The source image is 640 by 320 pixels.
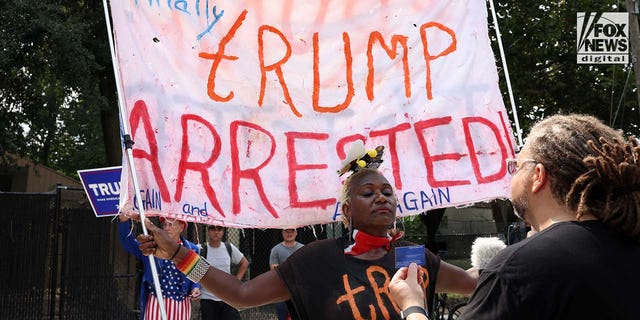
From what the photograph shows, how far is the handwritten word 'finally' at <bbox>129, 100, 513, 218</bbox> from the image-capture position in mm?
3844

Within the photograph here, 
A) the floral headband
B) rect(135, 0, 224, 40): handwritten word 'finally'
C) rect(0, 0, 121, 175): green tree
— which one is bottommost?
the floral headband

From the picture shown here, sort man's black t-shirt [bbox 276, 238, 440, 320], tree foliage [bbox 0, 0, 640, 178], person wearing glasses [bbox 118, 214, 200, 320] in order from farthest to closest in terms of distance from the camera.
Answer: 1. tree foliage [bbox 0, 0, 640, 178]
2. person wearing glasses [bbox 118, 214, 200, 320]
3. man's black t-shirt [bbox 276, 238, 440, 320]

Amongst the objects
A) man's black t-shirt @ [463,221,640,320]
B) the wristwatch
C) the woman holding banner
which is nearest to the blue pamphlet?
the wristwatch

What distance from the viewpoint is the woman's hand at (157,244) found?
3344mm

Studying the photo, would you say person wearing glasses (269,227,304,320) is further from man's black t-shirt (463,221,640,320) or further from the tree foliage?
man's black t-shirt (463,221,640,320)

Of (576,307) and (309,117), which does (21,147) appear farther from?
(576,307)

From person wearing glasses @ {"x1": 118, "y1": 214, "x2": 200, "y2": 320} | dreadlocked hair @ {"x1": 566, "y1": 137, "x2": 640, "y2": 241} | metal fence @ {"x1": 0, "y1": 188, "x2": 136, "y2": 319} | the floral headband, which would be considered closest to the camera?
dreadlocked hair @ {"x1": 566, "y1": 137, "x2": 640, "y2": 241}

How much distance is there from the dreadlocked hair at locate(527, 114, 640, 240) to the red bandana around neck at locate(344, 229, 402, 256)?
135cm

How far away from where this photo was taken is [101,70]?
15.7 m

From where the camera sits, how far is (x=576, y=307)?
6.27 feet

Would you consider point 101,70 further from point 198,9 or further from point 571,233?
point 571,233

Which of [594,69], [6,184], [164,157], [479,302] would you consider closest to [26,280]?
[164,157]

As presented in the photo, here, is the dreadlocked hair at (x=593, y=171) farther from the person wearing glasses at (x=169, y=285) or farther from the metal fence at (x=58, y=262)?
the metal fence at (x=58, y=262)

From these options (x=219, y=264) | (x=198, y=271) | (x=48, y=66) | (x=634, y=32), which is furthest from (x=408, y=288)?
(x=48, y=66)
